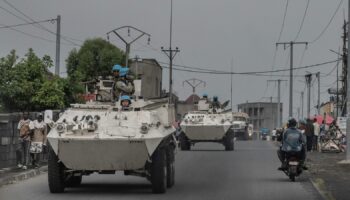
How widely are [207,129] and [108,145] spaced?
74.2 ft

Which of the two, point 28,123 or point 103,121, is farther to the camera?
point 28,123

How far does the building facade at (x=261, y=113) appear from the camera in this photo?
12038 centimetres

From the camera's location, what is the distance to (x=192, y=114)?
39.0 m

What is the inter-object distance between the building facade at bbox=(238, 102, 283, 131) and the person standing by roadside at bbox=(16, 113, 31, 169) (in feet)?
323

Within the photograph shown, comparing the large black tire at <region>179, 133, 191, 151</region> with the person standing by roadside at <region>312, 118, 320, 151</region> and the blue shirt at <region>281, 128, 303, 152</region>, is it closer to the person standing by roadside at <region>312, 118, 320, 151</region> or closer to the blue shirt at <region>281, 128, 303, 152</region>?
the person standing by roadside at <region>312, 118, 320, 151</region>

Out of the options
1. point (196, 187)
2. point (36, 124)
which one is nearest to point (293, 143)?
point (196, 187)

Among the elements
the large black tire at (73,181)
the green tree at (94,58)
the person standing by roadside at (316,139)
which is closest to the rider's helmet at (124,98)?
the large black tire at (73,181)

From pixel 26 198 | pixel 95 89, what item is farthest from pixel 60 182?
pixel 95 89

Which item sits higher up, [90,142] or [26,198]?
[90,142]

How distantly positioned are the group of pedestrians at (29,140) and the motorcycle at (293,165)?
724 centimetres

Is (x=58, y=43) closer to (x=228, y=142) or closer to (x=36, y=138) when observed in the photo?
(x=228, y=142)

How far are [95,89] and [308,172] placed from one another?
763 centimetres

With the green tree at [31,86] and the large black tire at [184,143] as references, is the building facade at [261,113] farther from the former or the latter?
the green tree at [31,86]

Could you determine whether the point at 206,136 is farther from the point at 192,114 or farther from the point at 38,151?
the point at 38,151
